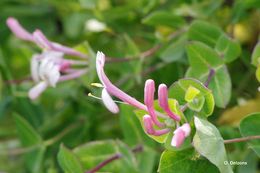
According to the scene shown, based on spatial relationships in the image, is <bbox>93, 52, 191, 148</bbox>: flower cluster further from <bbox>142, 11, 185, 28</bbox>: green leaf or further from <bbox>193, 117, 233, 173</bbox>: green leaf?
<bbox>142, 11, 185, 28</bbox>: green leaf

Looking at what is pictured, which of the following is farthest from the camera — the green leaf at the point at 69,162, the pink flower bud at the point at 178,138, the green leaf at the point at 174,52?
the green leaf at the point at 174,52

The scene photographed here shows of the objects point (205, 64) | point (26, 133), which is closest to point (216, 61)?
point (205, 64)

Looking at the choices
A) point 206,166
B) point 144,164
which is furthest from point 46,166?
point 206,166

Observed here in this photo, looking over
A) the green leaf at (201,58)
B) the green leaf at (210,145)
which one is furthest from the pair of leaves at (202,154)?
the green leaf at (201,58)

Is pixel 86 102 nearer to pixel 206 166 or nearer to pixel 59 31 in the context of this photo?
pixel 59 31

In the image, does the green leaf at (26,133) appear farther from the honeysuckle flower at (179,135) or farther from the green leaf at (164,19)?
the honeysuckle flower at (179,135)

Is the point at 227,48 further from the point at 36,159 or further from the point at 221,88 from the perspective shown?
the point at 36,159
